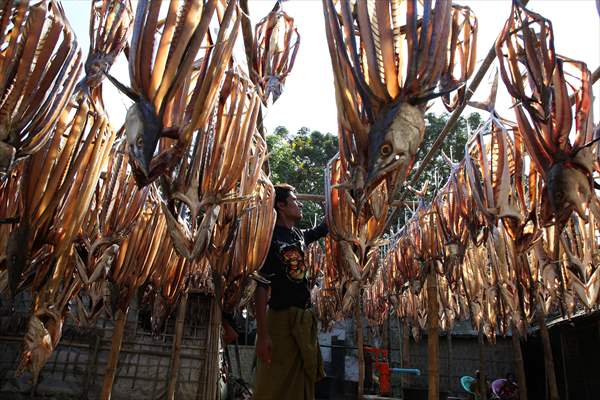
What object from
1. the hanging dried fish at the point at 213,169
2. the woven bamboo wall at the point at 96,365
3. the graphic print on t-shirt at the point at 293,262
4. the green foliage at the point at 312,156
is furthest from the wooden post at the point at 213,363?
the green foliage at the point at 312,156

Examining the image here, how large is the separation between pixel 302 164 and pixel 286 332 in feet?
37.4

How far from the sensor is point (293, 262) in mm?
2518

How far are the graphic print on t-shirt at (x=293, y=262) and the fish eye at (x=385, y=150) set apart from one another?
1.55 m

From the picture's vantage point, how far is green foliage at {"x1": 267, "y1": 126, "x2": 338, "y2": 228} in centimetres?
1350

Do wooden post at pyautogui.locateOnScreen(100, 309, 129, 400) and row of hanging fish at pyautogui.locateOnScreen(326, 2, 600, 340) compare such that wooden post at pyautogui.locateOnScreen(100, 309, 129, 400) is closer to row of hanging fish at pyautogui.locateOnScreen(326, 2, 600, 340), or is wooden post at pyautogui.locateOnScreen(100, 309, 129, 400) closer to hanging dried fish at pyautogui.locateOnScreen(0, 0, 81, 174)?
hanging dried fish at pyautogui.locateOnScreen(0, 0, 81, 174)

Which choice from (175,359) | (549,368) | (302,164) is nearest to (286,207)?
(175,359)

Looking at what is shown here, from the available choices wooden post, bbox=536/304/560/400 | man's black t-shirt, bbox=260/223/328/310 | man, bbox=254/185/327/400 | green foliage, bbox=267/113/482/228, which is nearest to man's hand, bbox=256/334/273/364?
man, bbox=254/185/327/400

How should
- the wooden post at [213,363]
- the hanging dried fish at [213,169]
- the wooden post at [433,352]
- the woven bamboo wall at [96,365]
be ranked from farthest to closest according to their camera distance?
the woven bamboo wall at [96,365]
the wooden post at [433,352]
the wooden post at [213,363]
the hanging dried fish at [213,169]

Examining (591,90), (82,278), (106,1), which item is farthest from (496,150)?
(82,278)

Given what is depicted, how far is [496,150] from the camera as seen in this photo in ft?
7.13

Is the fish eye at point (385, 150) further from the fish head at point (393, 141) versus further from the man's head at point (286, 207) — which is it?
the man's head at point (286, 207)

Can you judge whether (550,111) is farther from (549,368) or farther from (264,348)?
(549,368)

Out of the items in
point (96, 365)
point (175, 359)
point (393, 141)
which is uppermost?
point (393, 141)

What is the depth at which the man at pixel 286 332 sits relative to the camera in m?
2.31
